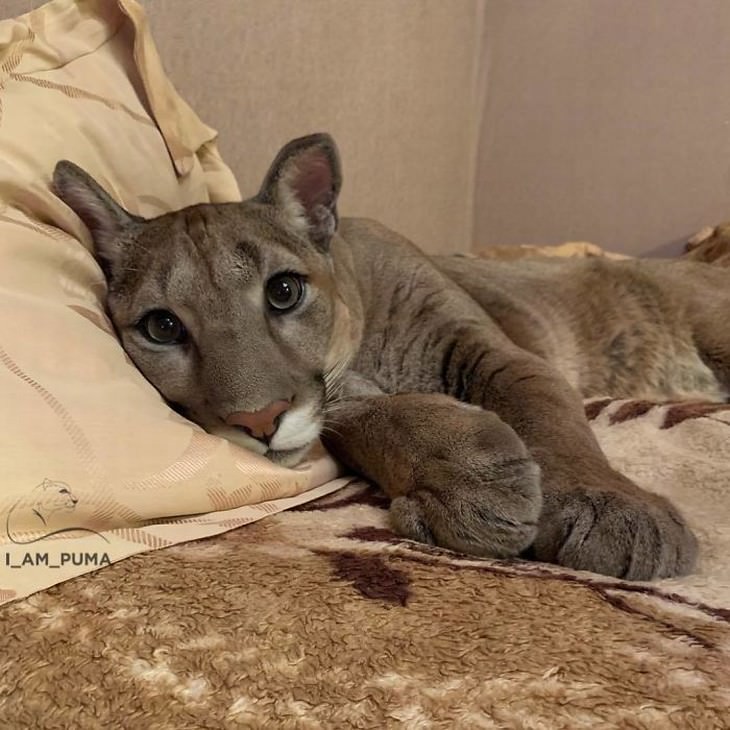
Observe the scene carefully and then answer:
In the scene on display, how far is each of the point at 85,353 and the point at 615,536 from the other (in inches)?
24.9

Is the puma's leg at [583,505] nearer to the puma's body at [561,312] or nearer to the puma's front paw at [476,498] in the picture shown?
the puma's front paw at [476,498]

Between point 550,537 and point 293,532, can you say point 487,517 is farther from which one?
point 293,532

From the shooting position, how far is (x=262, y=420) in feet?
3.35

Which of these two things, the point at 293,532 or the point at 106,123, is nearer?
the point at 293,532

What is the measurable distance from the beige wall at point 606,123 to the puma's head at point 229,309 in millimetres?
2162

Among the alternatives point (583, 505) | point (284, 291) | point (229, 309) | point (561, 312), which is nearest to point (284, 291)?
point (284, 291)

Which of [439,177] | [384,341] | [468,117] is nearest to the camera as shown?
[384,341]

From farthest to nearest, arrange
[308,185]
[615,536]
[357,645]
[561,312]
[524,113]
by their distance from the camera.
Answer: [524,113] < [561,312] < [308,185] < [615,536] < [357,645]

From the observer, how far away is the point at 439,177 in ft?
10.2

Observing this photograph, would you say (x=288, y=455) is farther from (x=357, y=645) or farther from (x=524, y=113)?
(x=524, y=113)

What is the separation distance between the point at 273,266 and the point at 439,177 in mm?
2056

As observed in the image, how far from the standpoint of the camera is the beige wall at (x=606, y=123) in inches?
118

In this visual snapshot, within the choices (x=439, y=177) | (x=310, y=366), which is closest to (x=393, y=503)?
(x=310, y=366)

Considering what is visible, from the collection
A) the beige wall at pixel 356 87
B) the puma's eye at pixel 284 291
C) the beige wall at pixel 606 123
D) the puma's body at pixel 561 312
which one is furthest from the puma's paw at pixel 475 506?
the beige wall at pixel 606 123
